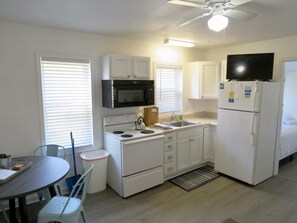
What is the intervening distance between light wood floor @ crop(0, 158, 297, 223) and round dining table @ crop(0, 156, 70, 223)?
25.0 inches

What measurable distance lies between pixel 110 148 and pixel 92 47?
1614 mm

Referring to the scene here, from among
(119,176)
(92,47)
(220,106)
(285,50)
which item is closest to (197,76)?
(220,106)

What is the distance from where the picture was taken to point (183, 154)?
3.66 m

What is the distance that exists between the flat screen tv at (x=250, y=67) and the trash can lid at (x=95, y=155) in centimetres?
257

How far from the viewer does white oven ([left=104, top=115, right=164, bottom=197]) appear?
114 inches

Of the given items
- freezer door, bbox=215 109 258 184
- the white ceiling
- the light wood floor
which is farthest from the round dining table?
freezer door, bbox=215 109 258 184

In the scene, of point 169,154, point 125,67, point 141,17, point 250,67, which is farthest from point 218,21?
point 169,154

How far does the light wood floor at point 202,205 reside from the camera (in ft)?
8.25

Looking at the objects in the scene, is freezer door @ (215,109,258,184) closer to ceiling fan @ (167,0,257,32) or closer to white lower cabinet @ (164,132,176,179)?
white lower cabinet @ (164,132,176,179)

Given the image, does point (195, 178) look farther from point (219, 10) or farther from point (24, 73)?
point (24, 73)

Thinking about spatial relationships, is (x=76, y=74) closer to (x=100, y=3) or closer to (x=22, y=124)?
(x=22, y=124)

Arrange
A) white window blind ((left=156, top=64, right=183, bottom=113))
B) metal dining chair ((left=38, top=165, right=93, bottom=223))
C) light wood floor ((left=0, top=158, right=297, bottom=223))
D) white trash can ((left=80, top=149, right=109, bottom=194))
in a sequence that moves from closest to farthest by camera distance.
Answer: metal dining chair ((left=38, top=165, right=93, bottom=223)) → light wood floor ((left=0, top=158, right=297, bottom=223)) → white trash can ((left=80, top=149, right=109, bottom=194)) → white window blind ((left=156, top=64, right=183, bottom=113))

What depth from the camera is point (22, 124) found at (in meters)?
2.73

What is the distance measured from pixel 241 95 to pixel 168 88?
4.86ft
